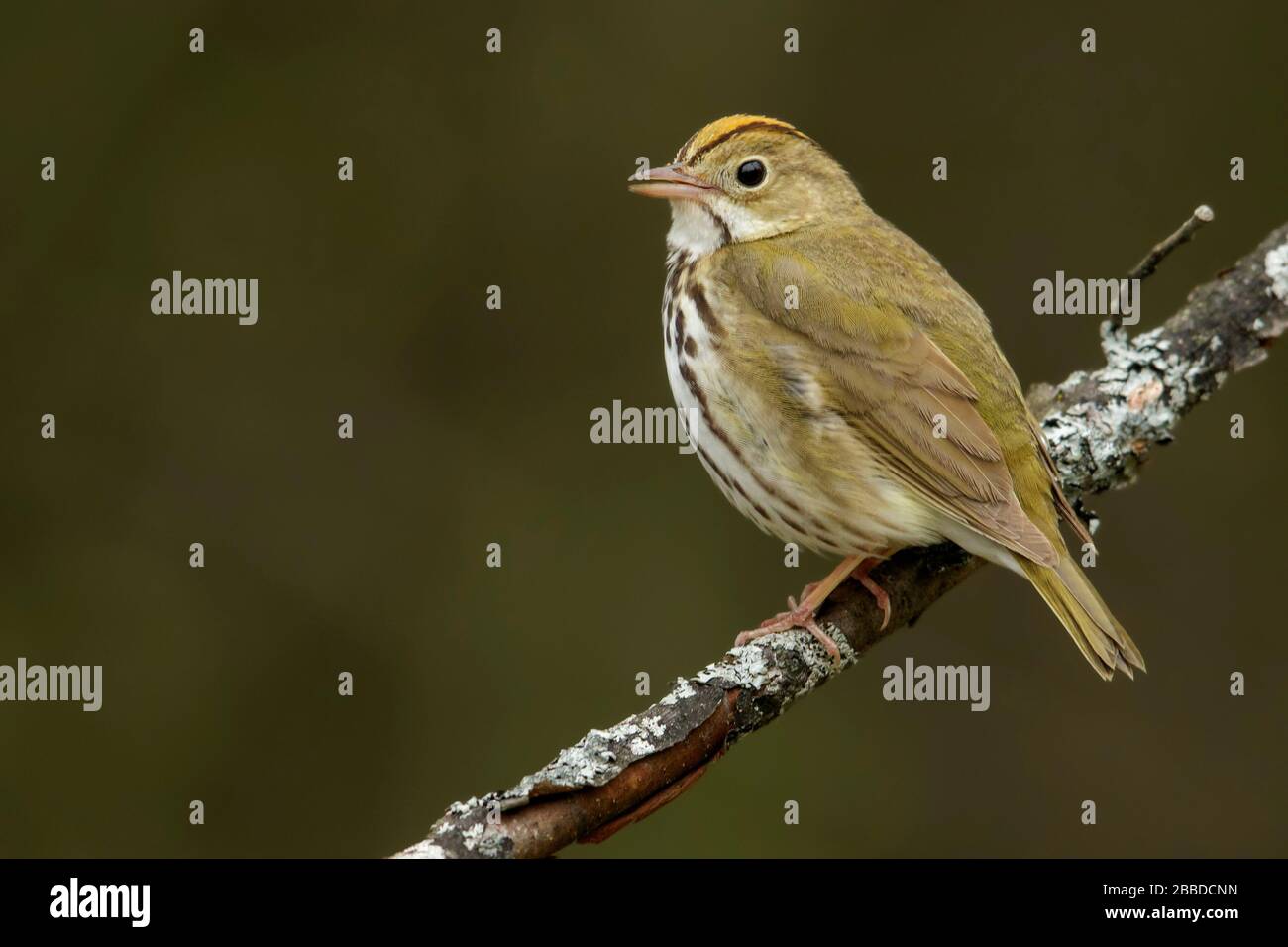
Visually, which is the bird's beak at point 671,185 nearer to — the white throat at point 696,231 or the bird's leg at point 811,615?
the white throat at point 696,231

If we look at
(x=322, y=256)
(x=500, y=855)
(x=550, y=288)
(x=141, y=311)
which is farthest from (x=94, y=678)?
(x=500, y=855)

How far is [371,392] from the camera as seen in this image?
930 centimetres

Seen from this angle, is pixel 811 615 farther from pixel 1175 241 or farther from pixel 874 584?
pixel 1175 241

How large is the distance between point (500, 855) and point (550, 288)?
5.47 meters

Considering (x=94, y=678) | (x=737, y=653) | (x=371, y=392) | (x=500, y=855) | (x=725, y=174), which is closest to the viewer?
(x=500, y=855)

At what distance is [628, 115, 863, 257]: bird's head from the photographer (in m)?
6.53

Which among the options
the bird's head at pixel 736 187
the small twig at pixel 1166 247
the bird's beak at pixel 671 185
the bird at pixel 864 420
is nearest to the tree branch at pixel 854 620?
the small twig at pixel 1166 247

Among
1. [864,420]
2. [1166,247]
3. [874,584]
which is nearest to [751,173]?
[864,420]

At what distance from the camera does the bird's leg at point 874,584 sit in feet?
19.7

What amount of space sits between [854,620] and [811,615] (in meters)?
0.20

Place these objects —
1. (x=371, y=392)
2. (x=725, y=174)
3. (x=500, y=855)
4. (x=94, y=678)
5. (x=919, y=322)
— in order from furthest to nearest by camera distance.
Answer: (x=371, y=392) → (x=94, y=678) → (x=725, y=174) → (x=919, y=322) → (x=500, y=855)

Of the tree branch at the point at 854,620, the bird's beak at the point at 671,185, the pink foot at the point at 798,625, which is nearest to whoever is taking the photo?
the tree branch at the point at 854,620

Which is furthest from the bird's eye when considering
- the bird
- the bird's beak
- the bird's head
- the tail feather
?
the tail feather

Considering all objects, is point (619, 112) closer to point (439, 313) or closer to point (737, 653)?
point (439, 313)
